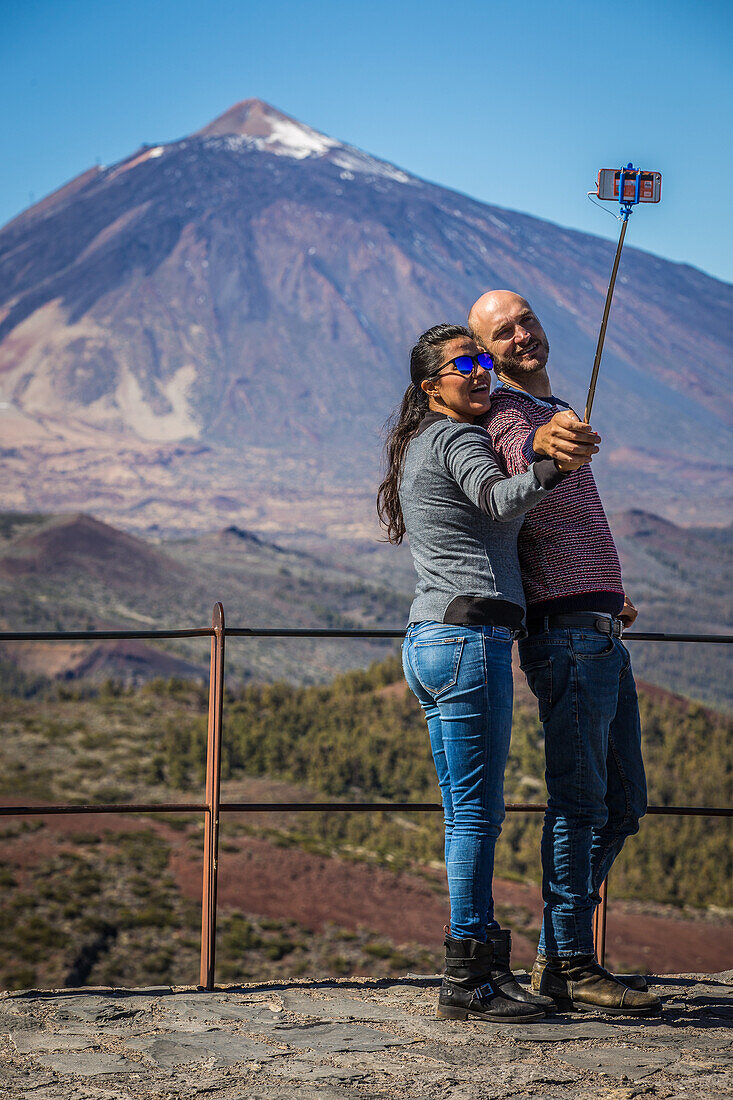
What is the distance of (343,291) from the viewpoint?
131125mm

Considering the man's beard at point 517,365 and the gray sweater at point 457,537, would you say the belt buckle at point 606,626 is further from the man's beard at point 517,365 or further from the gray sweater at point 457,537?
the man's beard at point 517,365

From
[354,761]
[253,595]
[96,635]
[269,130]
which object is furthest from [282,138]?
[96,635]

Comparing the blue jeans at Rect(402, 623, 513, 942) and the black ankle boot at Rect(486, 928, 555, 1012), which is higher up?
the blue jeans at Rect(402, 623, 513, 942)

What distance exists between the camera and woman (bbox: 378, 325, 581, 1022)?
2.57 m

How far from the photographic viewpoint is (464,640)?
257cm

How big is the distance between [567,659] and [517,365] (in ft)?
2.14

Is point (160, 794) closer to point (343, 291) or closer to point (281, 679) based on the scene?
point (281, 679)

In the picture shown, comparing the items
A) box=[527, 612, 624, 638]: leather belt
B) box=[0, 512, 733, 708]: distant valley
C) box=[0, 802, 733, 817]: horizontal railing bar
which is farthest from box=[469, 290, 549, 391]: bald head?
box=[0, 512, 733, 708]: distant valley

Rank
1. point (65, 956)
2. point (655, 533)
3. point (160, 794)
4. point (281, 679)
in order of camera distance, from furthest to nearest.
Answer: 1. point (655, 533)
2. point (281, 679)
3. point (160, 794)
4. point (65, 956)

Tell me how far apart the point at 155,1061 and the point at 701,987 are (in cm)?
146

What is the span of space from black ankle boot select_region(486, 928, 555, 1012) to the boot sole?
26 mm

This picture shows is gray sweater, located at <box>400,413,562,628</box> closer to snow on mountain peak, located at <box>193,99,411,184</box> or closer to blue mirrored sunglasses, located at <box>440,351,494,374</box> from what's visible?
blue mirrored sunglasses, located at <box>440,351,494,374</box>

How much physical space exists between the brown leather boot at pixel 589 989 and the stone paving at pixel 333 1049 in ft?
0.12

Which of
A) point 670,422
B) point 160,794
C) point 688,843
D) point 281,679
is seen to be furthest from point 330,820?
point 670,422
